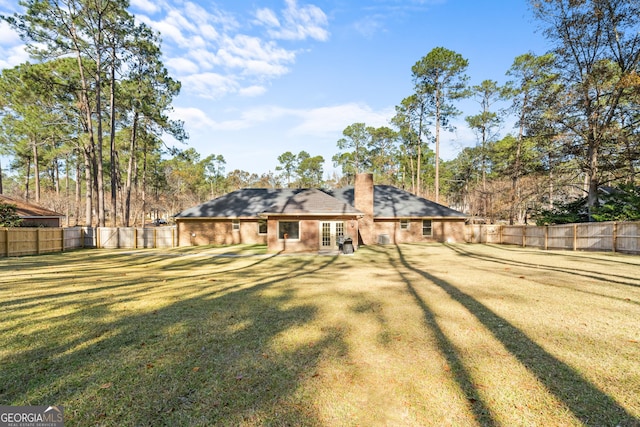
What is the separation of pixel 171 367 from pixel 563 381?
471 centimetres

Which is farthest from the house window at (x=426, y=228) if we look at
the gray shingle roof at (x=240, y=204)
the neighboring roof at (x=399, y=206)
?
the gray shingle roof at (x=240, y=204)

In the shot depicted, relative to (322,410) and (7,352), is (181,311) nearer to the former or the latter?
(7,352)

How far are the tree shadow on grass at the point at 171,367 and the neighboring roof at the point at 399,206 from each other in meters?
19.0

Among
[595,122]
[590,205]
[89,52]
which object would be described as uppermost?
[89,52]

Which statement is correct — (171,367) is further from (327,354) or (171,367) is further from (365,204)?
(365,204)

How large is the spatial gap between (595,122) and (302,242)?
20.4m

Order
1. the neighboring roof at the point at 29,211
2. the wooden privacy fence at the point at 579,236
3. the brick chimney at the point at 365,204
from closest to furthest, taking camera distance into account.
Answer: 1. the wooden privacy fence at the point at 579,236
2. the brick chimney at the point at 365,204
3. the neighboring roof at the point at 29,211

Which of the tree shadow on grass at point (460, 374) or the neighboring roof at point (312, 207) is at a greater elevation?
the neighboring roof at point (312, 207)

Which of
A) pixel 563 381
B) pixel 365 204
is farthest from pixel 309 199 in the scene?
pixel 563 381

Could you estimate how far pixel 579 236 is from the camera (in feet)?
51.5

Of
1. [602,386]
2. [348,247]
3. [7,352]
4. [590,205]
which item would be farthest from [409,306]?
[590,205]

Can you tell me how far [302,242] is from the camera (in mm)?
16906

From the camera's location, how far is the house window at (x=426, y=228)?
77.1 ft

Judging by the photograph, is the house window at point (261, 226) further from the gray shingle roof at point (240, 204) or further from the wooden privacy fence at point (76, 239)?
the wooden privacy fence at point (76, 239)
